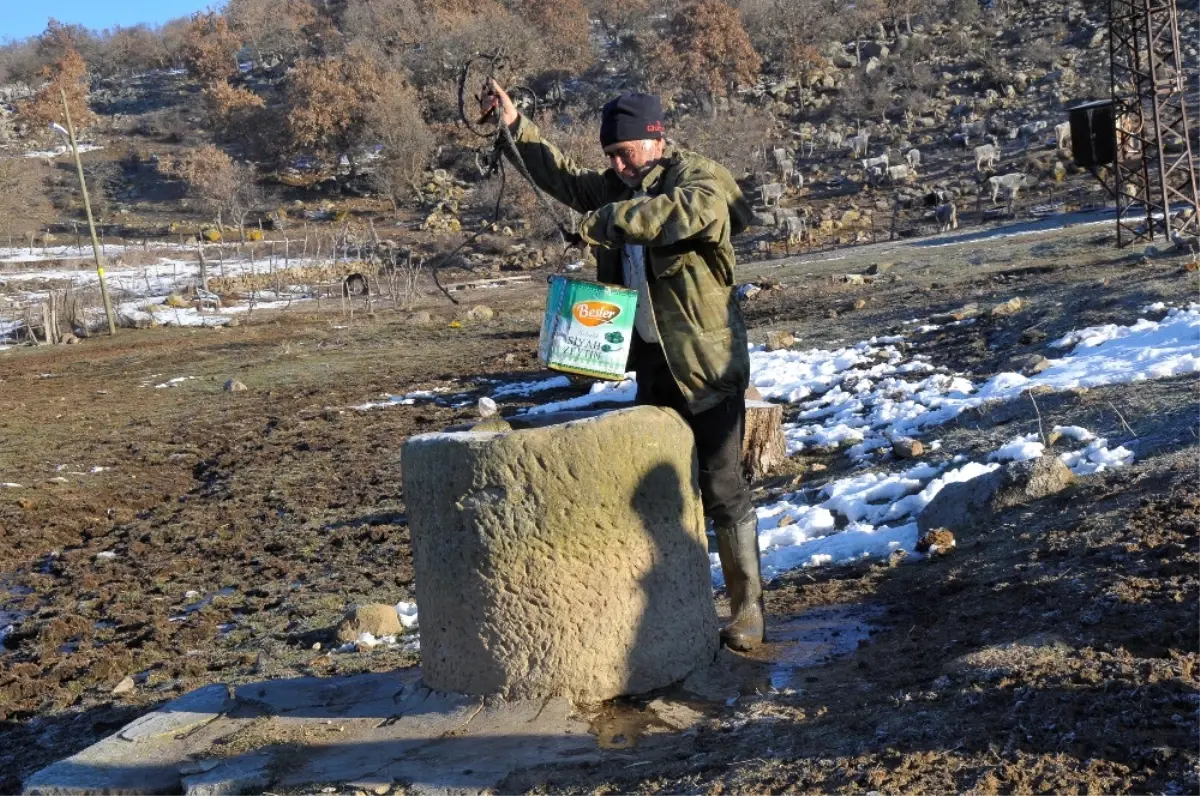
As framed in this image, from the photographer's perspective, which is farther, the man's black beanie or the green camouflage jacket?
the man's black beanie

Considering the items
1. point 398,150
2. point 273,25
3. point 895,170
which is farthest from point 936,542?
point 273,25

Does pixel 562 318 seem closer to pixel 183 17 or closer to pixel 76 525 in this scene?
pixel 76 525

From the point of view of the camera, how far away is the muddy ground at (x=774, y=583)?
3.29 metres

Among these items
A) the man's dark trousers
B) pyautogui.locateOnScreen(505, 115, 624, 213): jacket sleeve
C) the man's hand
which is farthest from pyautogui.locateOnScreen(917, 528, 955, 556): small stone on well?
the man's hand

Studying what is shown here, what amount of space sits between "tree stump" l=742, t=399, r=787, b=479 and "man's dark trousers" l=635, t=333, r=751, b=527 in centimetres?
405

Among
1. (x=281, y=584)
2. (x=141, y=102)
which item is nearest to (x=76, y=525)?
(x=281, y=584)

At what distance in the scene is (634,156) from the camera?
4.49 meters

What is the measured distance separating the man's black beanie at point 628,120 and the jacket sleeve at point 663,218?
30cm

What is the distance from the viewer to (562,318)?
416 centimetres

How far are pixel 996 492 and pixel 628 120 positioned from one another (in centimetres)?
303

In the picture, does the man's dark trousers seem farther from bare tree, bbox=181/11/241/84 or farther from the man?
bare tree, bbox=181/11/241/84

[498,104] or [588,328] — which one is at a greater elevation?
[498,104]

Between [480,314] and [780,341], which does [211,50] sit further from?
[780,341]

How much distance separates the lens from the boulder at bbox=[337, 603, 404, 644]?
20.6ft
